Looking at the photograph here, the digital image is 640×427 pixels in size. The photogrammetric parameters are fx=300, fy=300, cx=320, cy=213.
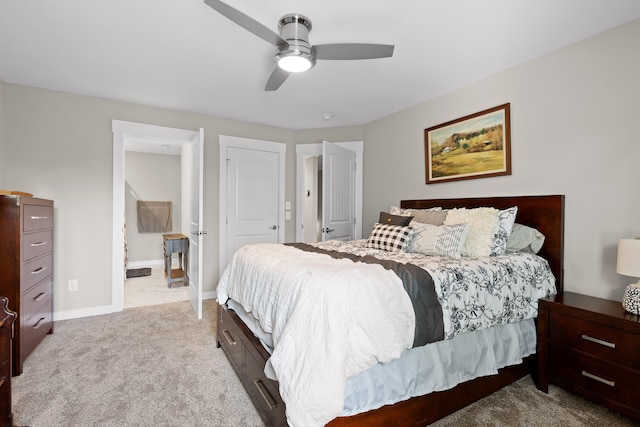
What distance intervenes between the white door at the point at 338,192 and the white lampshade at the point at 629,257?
106 inches

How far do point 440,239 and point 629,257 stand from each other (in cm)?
104

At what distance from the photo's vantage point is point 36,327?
248cm

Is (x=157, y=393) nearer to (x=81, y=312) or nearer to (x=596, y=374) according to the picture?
(x=81, y=312)

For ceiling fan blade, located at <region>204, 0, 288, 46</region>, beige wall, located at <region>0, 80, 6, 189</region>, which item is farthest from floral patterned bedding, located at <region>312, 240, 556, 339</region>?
beige wall, located at <region>0, 80, 6, 189</region>

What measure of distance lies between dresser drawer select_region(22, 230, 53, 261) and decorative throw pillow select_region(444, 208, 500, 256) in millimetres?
3368

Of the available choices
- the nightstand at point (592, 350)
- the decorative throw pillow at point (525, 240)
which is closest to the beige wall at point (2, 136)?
the decorative throw pillow at point (525, 240)

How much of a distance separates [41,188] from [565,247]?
192 inches

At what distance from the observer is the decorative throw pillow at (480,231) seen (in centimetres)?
226

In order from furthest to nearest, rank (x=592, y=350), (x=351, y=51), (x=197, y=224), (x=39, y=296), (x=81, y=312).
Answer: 1. (x=197, y=224)
2. (x=81, y=312)
3. (x=39, y=296)
4. (x=351, y=51)
5. (x=592, y=350)

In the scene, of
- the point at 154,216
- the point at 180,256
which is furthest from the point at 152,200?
the point at 180,256

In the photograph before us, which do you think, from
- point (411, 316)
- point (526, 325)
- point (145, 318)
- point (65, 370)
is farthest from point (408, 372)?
point (145, 318)

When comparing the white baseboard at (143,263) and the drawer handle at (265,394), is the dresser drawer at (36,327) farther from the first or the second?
the white baseboard at (143,263)

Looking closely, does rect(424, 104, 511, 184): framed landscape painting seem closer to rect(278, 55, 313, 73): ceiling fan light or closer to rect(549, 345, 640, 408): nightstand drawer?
rect(549, 345, 640, 408): nightstand drawer

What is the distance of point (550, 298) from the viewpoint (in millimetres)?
2080
